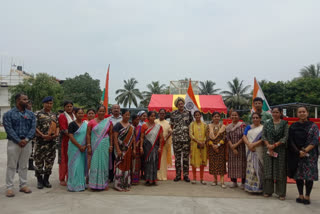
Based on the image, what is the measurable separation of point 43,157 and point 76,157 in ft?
2.23

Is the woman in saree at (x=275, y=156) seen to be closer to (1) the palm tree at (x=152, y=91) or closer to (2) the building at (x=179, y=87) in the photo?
(2) the building at (x=179, y=87)

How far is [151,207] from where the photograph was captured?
3688 millimetres

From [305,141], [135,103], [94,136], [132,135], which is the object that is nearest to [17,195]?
[94,136]

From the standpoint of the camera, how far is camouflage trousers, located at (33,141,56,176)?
4.76m

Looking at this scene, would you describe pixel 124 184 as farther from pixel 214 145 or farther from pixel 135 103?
pixel 135 103

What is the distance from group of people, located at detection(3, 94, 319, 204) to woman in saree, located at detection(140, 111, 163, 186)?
0.05 ft

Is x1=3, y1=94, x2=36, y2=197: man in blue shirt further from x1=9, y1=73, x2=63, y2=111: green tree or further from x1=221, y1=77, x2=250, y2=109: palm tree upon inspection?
x1=221, y1=77, x2=250, y2=109: palm tree

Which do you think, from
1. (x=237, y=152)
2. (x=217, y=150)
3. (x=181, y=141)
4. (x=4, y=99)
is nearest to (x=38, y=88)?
(x=4, y=99)

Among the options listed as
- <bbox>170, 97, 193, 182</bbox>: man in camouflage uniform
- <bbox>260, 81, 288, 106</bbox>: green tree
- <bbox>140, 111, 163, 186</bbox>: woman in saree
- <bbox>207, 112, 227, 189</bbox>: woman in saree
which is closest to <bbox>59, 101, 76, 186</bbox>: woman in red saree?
<bbox>140, 111, 163, 186</bbox>: woman in saree

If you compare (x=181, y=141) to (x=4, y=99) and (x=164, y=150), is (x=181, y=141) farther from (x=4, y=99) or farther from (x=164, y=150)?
(x=4, y=99)

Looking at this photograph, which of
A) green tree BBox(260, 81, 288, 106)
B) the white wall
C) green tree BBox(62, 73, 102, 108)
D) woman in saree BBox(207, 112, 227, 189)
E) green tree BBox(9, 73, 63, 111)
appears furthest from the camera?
green tree BBox(62, 73, 102, 108)

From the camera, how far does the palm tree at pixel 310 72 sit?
119 ft

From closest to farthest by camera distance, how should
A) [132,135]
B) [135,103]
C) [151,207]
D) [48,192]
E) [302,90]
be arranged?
[151,207], [48,192], [132,135], [302,90], [135,103]

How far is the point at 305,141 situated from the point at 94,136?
359 cm
